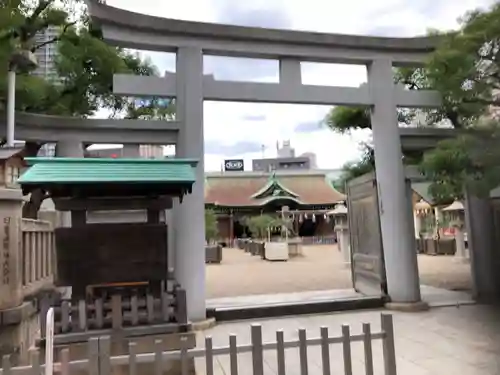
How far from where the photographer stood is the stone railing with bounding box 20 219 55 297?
7.48m

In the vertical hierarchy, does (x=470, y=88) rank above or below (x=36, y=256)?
above

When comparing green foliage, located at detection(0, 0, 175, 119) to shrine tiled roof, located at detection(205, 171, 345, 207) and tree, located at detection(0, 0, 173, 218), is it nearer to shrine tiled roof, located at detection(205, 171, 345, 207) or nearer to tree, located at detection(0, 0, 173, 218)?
tree, located at detection(0, 0, 173, 218)

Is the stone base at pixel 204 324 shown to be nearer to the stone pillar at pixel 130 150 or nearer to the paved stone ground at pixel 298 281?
the paved stone ground at pixel 298 281

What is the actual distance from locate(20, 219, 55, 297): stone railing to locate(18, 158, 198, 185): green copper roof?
2.91 metres

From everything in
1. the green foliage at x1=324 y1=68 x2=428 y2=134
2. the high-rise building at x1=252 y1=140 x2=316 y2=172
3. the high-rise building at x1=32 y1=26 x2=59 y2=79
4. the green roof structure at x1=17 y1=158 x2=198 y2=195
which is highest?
the high-rise building at x1=252 y1=140 x2=316 y2=172

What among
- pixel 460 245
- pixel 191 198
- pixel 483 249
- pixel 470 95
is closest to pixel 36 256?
pixel 191 198

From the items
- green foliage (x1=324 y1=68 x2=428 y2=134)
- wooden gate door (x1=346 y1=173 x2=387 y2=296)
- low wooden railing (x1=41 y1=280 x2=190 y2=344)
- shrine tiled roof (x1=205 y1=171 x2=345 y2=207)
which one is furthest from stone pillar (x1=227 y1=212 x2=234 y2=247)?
low wooden railing (x1=41 y1=280 x2=190 y2=344)

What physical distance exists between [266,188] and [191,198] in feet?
89.6

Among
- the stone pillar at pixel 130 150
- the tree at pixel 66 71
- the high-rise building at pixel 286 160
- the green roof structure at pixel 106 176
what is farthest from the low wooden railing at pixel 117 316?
the high-rise building at pixel 286 160

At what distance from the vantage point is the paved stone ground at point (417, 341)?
4992mm

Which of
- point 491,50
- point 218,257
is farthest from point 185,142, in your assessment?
point 218,257

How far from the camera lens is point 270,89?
7.97 meters

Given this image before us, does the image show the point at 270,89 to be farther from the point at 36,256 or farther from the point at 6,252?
the point at 36,256

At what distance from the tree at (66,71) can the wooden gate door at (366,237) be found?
600 centimetres
